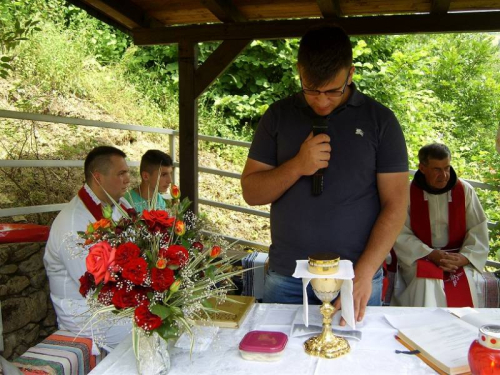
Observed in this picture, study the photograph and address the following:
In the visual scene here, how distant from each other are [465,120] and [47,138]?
26.4 ft

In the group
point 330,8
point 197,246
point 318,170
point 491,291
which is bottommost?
point 491,291

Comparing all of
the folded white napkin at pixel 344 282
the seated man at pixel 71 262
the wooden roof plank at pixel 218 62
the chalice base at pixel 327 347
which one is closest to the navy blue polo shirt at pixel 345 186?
the folded white napkin at pixel 344 282

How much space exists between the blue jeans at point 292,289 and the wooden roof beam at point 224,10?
Result: 2737mm

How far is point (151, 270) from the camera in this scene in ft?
4.73

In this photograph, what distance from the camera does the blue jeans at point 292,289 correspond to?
2.11 m

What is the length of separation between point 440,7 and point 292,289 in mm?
2846

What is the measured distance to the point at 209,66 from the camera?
190 inches

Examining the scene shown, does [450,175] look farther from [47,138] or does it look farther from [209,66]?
[47,138]

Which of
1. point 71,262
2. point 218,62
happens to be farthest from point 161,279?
point 218,62

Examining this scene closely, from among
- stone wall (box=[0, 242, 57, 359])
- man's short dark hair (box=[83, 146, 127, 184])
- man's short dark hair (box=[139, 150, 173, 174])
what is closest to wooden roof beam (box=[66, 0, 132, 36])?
man's short dark hair (box=[139, 150, 173, 174])

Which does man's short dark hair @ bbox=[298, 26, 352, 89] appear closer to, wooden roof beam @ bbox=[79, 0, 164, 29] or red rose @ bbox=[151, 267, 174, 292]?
red rose @ bbox=[151, 267, 174, 292]

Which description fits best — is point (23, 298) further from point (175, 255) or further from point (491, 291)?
point (491, 291)

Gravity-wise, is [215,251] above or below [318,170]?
below

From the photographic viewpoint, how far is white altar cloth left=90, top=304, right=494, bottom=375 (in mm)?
1532
